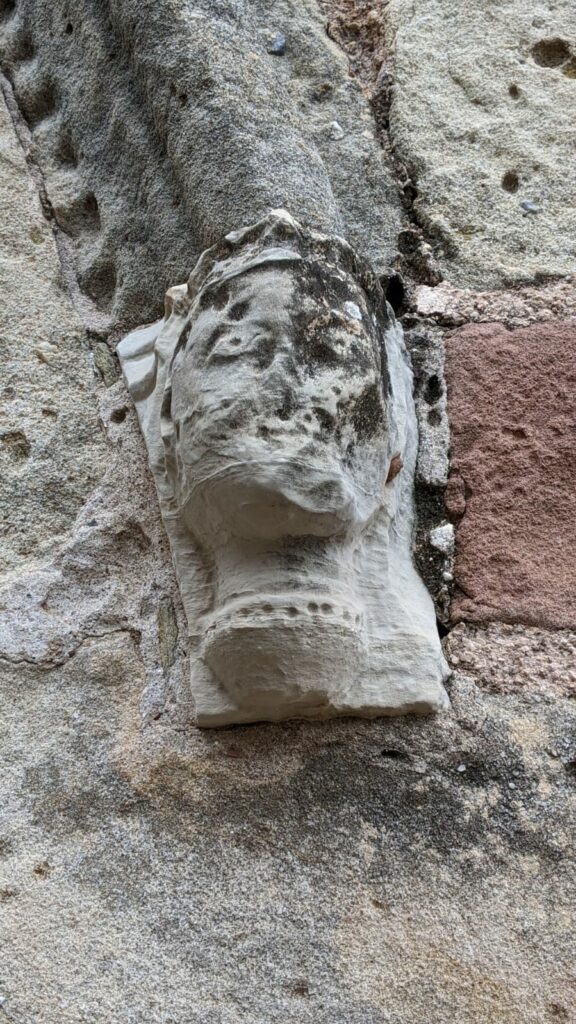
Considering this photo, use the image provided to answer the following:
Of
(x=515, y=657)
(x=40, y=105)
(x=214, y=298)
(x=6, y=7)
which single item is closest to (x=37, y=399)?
(x=214, y=298)

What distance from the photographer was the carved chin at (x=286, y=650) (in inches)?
41.0

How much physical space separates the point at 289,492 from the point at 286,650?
0.16 m

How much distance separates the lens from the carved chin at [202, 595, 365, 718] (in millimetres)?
1042

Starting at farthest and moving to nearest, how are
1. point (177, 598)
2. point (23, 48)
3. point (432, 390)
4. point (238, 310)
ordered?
point (23, 48) → point (432, 390) → point (177, 598) → point (238, 310)

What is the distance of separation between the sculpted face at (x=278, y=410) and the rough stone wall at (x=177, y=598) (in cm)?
21

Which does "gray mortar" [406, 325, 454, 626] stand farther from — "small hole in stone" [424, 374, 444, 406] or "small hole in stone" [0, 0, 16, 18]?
"small hole in stone" [0, 0, 16, 18]

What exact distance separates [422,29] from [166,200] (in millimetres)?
614

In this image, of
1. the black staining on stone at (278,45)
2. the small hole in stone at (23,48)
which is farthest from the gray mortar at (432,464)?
the small hole in stone at (23,48)

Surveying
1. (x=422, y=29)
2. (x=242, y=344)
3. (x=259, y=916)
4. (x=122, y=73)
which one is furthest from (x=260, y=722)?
(x=422, y=29)

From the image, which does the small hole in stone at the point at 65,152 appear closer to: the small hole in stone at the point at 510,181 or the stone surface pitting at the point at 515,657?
the small hole in stone at the point at 510,181

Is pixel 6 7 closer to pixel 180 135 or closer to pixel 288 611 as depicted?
pixel 180 135

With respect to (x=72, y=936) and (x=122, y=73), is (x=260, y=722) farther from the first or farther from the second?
(x=122, y=73)

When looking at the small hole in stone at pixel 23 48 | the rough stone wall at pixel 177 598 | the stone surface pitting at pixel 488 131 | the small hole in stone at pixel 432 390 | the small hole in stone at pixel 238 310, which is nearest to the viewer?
the rough stone wall at pixel 177 598

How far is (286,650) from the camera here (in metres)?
1.04
